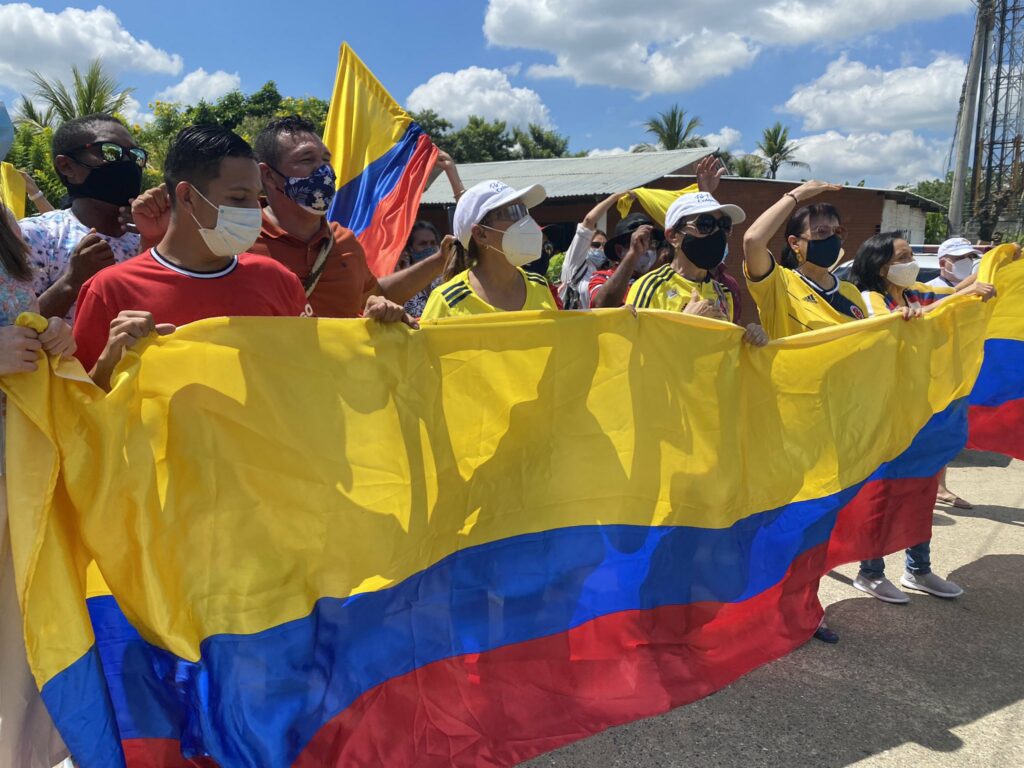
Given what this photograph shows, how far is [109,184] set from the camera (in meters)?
2.99

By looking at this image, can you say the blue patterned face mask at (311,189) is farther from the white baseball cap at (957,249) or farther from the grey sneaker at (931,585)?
the white baseball cap at (957,249)

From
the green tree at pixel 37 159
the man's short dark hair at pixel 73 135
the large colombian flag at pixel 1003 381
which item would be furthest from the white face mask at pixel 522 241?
the green tree at pixel 37 159

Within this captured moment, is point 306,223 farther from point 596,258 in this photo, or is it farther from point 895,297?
point 596,258

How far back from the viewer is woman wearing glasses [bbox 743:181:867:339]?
3629 millimetres

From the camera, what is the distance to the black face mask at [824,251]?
3.94m

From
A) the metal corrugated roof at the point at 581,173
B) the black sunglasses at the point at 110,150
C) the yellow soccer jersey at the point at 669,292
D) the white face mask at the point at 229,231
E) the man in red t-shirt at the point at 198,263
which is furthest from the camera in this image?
the metal corrugated roof at the point at 581,173

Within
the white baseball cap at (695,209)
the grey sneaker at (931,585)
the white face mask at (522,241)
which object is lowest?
the grey sneaker at (931,585)

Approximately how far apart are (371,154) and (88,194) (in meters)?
2.11

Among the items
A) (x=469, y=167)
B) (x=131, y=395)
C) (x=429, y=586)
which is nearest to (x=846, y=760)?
(x=429, y=586)

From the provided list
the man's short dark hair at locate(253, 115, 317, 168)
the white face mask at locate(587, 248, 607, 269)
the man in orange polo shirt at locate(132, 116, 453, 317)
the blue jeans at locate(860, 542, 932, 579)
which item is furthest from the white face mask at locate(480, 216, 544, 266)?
the white face mask at locate(587, 248, 607, 269)

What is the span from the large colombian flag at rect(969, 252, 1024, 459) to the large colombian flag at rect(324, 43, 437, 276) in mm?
3415

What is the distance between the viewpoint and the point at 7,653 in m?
1.93

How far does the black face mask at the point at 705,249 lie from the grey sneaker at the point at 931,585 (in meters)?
2.15

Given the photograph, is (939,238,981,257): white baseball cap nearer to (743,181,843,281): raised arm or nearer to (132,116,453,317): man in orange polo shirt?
(743,181,843,281): raised arm
